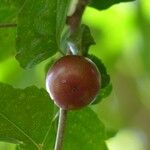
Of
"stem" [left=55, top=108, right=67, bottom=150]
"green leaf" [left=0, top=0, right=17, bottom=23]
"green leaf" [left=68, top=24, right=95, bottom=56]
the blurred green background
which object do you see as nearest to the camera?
"stem" [left=55, top=108, right=67, bottom=150]

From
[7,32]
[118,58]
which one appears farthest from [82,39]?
[118,58]

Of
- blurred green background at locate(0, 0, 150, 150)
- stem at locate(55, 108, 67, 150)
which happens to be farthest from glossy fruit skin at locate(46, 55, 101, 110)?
blurred green background at locate(0, 0, 150, 150)

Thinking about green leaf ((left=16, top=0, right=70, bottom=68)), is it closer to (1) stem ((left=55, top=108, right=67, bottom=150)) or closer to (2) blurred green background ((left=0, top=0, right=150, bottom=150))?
(1) stem ((left=55, top=108, right=67, bottom=150))

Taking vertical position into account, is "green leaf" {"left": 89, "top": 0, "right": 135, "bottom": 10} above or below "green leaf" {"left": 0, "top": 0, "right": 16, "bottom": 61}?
above

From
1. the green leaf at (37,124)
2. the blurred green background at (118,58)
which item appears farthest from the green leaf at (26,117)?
the blurred green background at (118,58)

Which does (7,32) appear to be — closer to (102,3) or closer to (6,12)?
(6,12)

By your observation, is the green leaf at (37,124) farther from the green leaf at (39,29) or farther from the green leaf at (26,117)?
the green leaf at (39,29)
